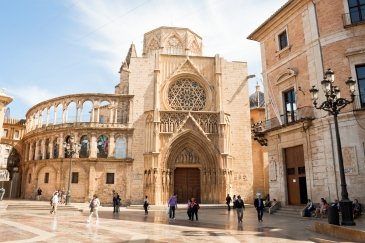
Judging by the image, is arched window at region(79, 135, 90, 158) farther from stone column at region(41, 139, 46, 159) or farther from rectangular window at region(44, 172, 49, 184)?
stone column at region(41, 139, 46, 159)

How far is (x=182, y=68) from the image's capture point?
31.5 metres

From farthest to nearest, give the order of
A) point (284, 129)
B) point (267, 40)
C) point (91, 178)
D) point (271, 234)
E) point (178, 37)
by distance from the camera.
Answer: point (178, 37)
point (91, 178)
point (267, 40)
point (284, 129)
point (271, 234)

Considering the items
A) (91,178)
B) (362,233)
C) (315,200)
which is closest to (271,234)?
(362,233)

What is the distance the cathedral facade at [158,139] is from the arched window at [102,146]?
9cm

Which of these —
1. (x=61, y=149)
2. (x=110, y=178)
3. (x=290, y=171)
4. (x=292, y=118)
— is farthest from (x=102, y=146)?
(x=292, y=118)

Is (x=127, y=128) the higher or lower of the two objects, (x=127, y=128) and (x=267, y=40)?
the lower

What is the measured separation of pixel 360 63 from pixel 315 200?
23.6 ft

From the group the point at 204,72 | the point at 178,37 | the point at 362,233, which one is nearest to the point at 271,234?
the point at 362,233

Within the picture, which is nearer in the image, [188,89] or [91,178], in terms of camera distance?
[91,178]

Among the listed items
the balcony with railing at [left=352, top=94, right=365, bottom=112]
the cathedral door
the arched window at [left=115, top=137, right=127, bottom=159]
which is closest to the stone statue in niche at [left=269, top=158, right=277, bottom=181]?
the balcony with railing at [left=352, top=94, right=365, bottom=112]

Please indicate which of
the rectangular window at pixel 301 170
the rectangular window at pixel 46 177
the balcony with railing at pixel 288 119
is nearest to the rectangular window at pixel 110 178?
the rectangular window at pixel 46 177

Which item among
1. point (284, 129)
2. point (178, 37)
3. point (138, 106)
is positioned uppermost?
point (178, 37)

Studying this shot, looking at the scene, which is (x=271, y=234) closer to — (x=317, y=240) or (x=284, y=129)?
(x=317, y=240)

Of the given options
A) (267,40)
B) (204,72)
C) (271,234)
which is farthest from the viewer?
(204,72)
